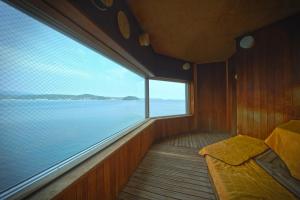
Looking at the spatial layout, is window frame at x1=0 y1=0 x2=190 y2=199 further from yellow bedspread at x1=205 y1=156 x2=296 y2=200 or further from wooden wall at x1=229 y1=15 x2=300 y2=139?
wooden wall at x1=229 y1=15 x2=300 y2=139

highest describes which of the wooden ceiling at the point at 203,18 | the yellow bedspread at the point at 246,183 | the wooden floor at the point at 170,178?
the wooden ceiling at the point at 203,18

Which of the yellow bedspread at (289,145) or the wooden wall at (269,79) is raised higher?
the wooden wall at (269,79)

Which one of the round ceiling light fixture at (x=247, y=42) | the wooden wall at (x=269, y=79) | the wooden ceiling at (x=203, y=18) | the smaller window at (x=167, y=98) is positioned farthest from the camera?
the smaller window at (x=167, y=98)

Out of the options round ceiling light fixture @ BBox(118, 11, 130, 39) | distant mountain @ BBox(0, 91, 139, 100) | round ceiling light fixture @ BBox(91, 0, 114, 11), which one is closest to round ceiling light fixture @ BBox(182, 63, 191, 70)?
round ceiling light fixture @ BBox(118, 11, 130, 39)

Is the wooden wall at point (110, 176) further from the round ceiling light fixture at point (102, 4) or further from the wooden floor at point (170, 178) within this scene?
the round ceiling light fixture at point (102, 4)

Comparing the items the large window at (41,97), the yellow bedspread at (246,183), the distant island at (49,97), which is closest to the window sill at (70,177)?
the large window at (41,97)

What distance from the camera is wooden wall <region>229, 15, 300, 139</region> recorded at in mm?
2012

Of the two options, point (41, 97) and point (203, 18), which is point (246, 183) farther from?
point (203, 18)

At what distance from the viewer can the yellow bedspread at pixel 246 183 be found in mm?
1153

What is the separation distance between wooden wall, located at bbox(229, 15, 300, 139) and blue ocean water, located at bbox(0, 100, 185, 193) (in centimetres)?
273

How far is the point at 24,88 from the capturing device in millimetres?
747

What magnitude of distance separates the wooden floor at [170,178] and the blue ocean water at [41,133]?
0.81 m

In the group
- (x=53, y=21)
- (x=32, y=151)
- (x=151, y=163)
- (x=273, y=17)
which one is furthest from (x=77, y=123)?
(x=273, y=17)

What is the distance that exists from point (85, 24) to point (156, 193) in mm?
1898
